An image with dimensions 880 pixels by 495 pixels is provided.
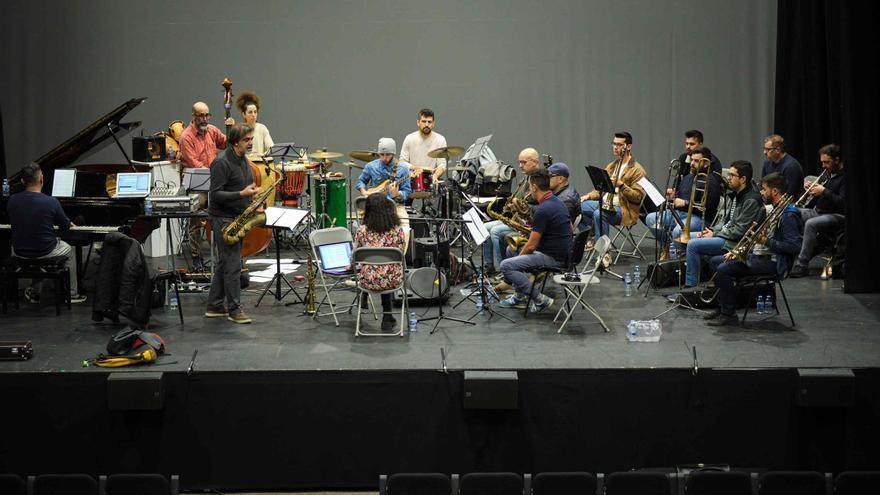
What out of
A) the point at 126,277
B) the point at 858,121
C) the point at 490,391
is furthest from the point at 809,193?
the point at 126,277

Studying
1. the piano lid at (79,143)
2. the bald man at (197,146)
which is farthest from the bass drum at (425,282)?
the piano lid at (79,143)

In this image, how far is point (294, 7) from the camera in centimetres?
1345

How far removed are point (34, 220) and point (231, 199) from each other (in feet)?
6.19

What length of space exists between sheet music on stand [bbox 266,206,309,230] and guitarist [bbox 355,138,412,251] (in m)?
1.97

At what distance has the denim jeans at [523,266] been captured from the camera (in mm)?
8352

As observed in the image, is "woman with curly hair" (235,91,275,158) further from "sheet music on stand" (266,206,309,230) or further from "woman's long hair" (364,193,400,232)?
"woman's long hair" (364,193,400,232)

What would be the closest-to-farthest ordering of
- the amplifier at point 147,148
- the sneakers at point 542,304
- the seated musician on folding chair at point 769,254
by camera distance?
the seated musician on folding chair at point 769,254
the sneakers at point 542,304
the amplifier at point 147,148

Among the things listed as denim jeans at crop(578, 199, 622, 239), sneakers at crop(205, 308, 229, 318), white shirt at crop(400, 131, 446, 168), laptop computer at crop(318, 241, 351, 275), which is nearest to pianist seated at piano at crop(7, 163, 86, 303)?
sneakers at crop(205, 308, 229, 318)

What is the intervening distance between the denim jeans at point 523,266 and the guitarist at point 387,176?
263cm

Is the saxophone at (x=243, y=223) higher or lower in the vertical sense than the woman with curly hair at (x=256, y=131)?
lower

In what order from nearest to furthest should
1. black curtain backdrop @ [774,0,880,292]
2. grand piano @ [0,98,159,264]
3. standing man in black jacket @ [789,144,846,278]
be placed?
black curtain backdrop @ [774,0,880,292]
grand piano @ [0,98,159,264]
standing man in black jacket @ [789,144,846,278]

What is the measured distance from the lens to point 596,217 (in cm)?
1088

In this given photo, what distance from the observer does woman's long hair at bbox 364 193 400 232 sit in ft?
25.6

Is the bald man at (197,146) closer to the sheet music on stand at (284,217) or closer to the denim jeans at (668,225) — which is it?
the sheet music on stand at (284,217)
